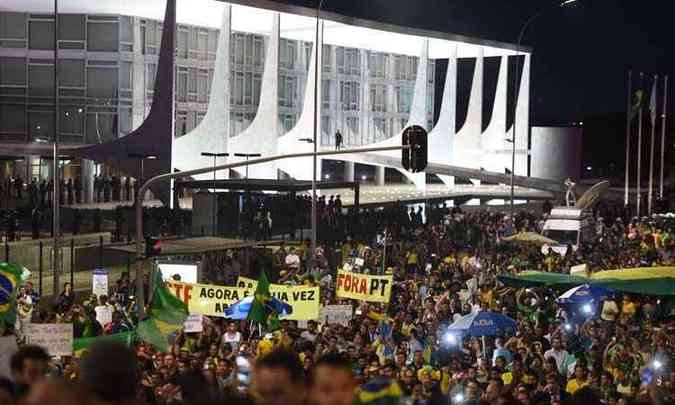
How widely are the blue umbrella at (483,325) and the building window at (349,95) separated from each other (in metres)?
52.6

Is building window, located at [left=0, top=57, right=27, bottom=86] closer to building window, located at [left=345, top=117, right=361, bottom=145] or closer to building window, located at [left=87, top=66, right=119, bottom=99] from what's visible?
building window, located at [left=87, top=66, right=119, bottom=99]

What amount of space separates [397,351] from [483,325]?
95.8 inches

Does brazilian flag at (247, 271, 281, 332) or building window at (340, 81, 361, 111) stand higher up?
building window at (340, 81, 361, 111)

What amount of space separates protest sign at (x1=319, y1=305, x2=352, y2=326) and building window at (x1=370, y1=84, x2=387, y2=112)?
55045 millimetres

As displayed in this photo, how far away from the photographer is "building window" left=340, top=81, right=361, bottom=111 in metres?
71.4

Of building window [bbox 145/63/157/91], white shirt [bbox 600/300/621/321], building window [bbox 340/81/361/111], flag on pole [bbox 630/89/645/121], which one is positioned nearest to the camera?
white shirt [bbox 600/300/621/321]

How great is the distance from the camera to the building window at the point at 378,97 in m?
75.2

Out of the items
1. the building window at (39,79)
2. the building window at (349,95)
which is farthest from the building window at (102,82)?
the building window at (349,95)

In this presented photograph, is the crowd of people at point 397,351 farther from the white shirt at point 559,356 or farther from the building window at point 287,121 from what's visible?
the building window at point 287,121

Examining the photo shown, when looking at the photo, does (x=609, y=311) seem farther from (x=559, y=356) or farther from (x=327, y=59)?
(x=327, y=59)

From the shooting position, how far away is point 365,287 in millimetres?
22031

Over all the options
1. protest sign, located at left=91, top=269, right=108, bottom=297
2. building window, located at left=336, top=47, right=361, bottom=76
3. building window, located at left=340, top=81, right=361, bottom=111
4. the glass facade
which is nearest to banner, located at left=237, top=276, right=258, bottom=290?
protest sign, located at left=91, top=269, right=108, bottom=297

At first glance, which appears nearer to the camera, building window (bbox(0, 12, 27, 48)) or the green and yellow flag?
the green and yellow flag

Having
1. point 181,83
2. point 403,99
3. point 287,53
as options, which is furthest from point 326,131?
point 181,83
